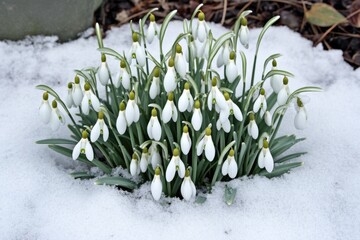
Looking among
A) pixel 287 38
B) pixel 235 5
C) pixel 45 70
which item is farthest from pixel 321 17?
pixel 45 70

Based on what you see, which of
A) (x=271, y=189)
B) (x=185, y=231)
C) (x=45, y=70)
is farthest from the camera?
(x=45, y=70)

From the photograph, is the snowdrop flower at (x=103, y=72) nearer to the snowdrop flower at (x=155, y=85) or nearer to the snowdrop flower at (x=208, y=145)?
the snowdrop flower at (x=155, y=85)

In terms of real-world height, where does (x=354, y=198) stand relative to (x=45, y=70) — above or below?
below

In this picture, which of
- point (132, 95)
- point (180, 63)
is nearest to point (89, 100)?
point (132, 95)

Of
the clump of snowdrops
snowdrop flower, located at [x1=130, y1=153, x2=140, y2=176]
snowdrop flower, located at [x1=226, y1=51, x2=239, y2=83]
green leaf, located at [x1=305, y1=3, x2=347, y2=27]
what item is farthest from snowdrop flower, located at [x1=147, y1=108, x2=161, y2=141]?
green leaf, located at [x1=305, y1=3, x2=347, y2=27]

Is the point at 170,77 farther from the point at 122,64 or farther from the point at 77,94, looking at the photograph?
the point at 77,94

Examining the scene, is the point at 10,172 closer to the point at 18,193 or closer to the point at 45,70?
the point at 18,193

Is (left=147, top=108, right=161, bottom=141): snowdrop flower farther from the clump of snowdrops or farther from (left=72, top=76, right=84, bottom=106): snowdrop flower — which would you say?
(left=72, top=76, right=84, bottom=106): snowdrop flower
